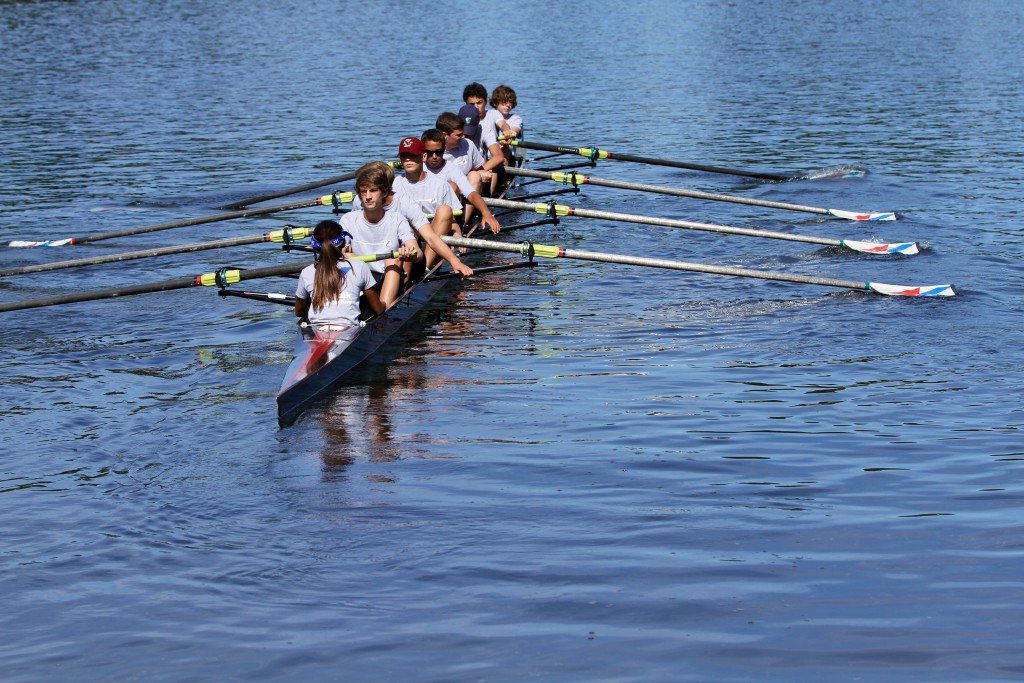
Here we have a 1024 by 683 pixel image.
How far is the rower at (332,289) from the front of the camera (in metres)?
11.7

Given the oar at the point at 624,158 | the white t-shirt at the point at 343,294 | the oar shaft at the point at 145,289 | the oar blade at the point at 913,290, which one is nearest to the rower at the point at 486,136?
the oar at the point at 624,158

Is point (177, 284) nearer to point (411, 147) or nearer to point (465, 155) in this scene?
point (411, 147)

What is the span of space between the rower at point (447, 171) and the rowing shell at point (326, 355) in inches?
95.3

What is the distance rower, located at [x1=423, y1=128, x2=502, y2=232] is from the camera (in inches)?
597

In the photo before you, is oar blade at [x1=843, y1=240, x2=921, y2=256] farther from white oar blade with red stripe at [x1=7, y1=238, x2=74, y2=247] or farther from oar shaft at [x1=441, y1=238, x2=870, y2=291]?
white oar blade with red stripe at [x1=7, y1=238, x2=74, y2=247]

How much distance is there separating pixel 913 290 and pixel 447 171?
6106 mm

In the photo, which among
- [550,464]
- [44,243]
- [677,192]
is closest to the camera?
[550,464]

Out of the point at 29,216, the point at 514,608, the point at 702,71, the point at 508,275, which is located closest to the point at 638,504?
the point at 514,608

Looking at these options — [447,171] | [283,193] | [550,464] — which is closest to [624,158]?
[283,193]

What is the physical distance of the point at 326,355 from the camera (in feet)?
37.4

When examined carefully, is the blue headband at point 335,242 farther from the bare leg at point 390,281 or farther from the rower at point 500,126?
the rower at point 500,126

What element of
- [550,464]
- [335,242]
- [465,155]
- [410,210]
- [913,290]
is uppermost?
[465,155]

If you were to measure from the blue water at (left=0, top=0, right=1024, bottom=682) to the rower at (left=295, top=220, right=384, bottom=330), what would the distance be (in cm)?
69

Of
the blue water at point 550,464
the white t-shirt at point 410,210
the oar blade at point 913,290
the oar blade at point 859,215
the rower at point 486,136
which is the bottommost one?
the blue water at point 550,464
